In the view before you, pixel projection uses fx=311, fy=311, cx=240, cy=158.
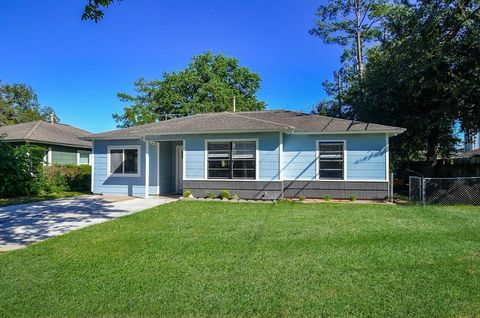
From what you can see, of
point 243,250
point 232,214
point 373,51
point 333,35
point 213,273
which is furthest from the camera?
point 333,35

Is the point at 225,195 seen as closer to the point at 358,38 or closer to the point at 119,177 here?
the point at 119,177

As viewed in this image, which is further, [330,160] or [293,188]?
[293,188]

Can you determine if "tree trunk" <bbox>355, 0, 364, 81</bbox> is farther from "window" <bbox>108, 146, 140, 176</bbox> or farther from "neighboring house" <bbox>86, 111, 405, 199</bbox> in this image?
"window" <bbox>108, 146, 140, 176</bbox>

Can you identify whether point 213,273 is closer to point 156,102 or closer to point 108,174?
point 108,174

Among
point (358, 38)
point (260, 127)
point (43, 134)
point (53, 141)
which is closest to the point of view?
point (260, 127)

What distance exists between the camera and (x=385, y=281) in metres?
4.09

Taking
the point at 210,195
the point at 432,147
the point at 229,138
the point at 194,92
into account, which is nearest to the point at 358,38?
the point at 432,147

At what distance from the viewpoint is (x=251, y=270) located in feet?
14.9

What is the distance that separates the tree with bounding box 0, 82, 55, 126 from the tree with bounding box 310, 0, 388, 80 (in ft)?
116

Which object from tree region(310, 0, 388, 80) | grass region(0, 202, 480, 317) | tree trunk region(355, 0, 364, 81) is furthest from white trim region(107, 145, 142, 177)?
tree trunk region(355, 0, 364, 81)

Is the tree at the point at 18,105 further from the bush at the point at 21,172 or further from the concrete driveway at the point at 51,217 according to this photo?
the concrete driveway at the point at 51,217

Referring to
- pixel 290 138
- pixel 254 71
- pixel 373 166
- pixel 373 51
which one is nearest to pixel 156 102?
pixel 254 71

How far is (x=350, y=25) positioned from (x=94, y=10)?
968 inches

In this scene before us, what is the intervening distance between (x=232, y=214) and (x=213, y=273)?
4.71 m
